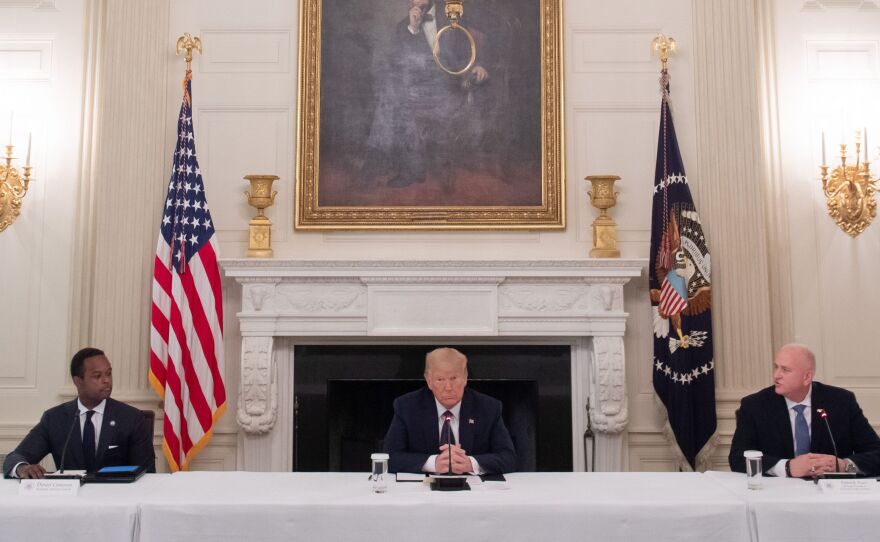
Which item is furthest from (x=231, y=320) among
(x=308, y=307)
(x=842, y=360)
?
(x=842, y=360)

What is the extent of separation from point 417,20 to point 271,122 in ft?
4.12

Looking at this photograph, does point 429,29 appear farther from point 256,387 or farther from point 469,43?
point 256,387

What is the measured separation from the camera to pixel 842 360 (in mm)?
5930

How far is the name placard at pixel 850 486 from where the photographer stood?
308cm

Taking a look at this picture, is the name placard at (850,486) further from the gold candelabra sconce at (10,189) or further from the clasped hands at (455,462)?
the gold candelabra sconce at (10,189)

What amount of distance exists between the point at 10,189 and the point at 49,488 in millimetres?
3362

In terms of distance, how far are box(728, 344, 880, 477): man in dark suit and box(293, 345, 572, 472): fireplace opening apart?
2.12 metres

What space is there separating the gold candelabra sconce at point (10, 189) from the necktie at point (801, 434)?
488 cm

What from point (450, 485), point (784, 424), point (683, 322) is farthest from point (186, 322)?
point (784, 424)

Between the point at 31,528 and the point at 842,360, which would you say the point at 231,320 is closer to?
the point at 31,528

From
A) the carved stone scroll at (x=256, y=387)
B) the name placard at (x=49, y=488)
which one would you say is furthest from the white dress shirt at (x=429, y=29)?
the name placard at (x=49, y=488)

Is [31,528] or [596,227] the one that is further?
[596,227]

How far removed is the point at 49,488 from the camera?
3.13 m

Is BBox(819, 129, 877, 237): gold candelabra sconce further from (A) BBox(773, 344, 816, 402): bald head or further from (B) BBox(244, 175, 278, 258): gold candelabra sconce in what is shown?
(B) BBox(244, 175, 278, 258): gold candelabra sconce
